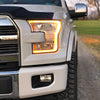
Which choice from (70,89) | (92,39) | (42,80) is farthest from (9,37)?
(92,39)

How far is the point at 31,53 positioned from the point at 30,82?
0.29 m

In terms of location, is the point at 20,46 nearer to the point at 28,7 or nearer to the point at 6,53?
the point at 6,53

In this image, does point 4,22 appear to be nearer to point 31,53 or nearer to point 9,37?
point 9,37

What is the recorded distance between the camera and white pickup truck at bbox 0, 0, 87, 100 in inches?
78.4

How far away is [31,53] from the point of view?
2.05 meters

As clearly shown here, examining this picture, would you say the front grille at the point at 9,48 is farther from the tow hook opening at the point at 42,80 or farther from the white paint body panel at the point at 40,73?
the tow hook opening at the point at 42,80

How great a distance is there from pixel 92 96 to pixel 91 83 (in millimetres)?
752

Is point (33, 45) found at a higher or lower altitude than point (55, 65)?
higher

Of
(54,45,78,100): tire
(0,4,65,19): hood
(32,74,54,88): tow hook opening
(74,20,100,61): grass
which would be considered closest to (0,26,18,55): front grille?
(0,4,65,19): hood

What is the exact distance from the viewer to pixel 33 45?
205 centimetres

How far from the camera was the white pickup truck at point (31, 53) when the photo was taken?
1.99 meters

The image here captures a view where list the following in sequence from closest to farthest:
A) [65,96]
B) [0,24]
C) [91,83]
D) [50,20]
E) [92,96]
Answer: [0,24] → [50,20] → [65,96] → [92,96] → [91,83]

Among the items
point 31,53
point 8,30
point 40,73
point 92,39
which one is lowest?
point 92,39

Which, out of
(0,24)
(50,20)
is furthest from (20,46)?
(50,20)
